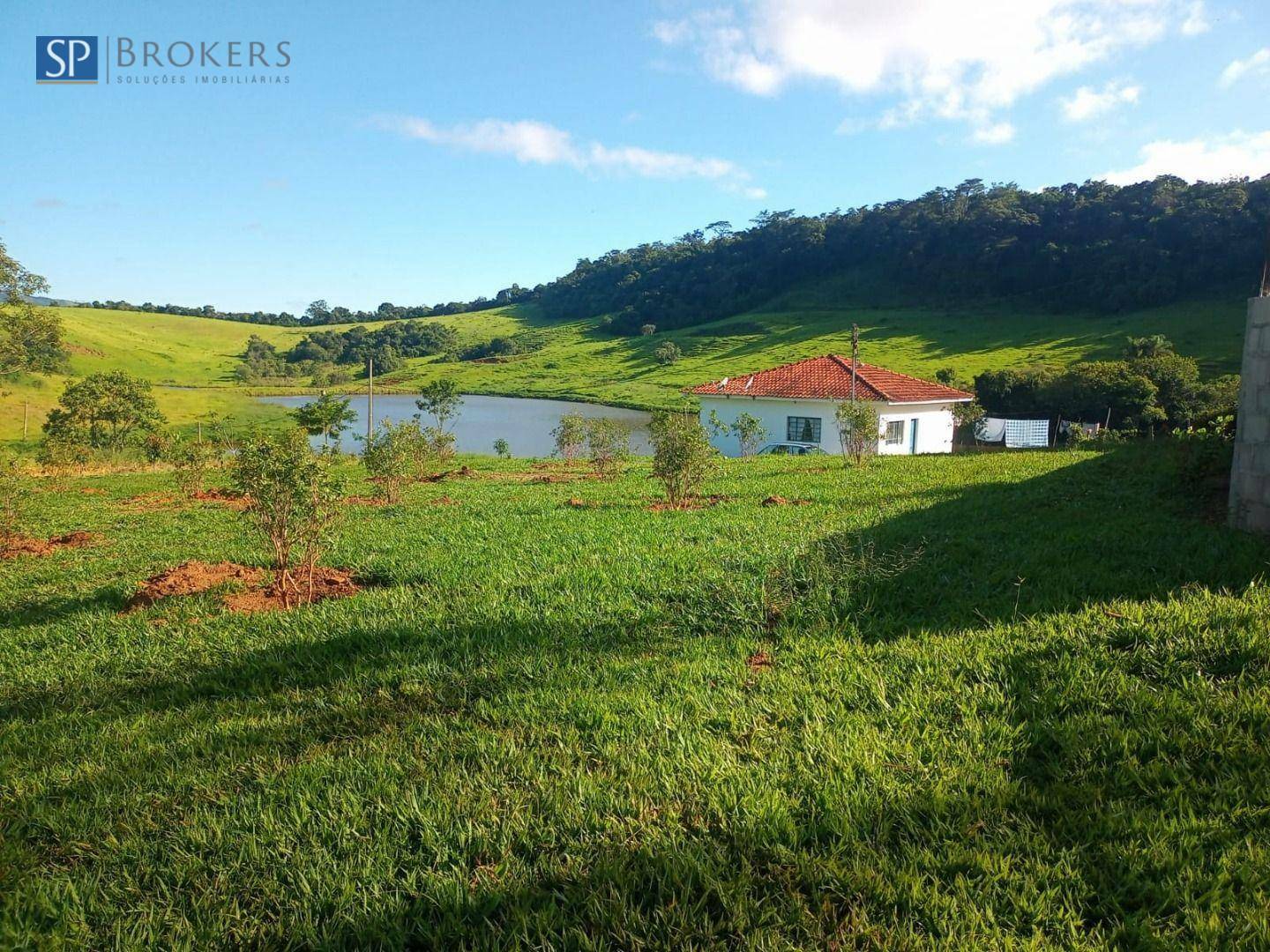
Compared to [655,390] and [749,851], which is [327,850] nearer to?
[749,851]

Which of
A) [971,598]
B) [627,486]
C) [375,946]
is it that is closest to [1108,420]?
[627,486]

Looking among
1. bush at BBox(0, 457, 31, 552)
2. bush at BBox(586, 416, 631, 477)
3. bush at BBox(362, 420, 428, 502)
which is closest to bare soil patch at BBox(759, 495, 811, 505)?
bush at BBox(362, 420, 428, 502)

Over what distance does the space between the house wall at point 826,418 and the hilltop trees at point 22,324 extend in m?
25.3

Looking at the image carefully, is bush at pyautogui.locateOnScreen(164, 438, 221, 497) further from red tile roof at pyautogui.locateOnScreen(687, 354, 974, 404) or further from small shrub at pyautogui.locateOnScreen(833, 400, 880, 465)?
red tile roof at pyautogui.locateOnScreen(687, 354, 974, 404)

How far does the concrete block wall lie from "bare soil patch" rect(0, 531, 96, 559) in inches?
533

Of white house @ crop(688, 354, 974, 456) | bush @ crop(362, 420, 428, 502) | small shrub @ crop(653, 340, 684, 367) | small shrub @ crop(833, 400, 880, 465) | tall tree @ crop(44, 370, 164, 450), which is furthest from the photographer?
small shrub @ crop(653, 340, 684, 367)

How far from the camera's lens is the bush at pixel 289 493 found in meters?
6.37

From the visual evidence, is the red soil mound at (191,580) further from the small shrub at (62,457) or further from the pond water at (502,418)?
the pond water at (502,418)

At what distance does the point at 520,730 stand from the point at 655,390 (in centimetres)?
6070

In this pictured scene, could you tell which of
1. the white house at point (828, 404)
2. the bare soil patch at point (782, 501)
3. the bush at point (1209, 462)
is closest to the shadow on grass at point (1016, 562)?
the bush at point (1209, 462)

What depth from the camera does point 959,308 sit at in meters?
72.2

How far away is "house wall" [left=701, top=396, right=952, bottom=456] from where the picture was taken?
2909 cm

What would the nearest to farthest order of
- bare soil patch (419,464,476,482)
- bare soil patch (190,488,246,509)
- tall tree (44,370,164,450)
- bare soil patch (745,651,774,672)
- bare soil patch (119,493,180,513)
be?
bare soil patch (745,651,774,672), bare soil patch (119,493,180,513), bare soil patch (190,488,246,509), bare soil patch (419,464,476,482), tall tree (44,370,164,450)

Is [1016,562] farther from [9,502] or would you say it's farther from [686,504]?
[9,502]
